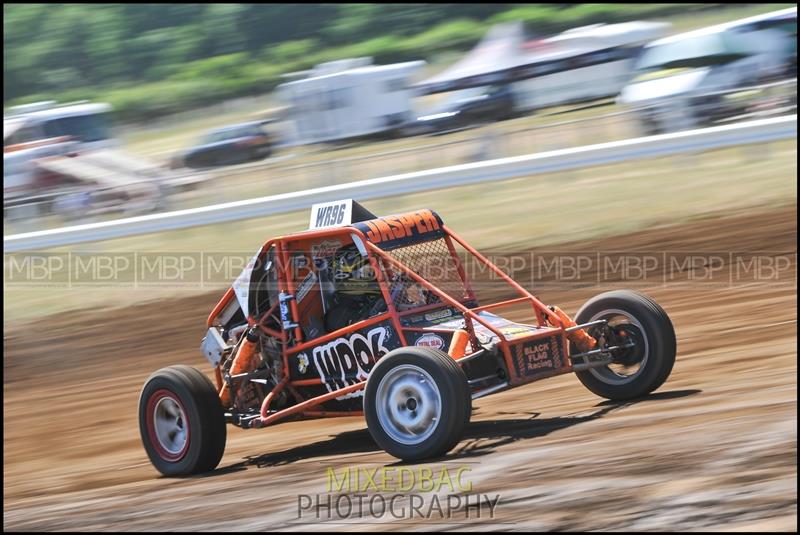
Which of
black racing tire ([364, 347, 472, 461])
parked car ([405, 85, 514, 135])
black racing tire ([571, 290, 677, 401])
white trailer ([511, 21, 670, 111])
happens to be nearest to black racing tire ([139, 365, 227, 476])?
black racing tire ([364, 347, 472, 461])

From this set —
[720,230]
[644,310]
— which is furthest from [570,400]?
[720,230]

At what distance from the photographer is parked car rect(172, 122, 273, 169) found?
16578mm

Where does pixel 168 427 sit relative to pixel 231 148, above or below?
below

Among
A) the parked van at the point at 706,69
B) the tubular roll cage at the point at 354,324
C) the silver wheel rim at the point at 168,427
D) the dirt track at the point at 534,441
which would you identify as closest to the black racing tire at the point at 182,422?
the silver wheel rim at the point at 168,427

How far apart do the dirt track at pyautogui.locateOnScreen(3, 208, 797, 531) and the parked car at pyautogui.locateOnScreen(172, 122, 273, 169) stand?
18.6 feet

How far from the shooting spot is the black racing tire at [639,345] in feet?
21.4

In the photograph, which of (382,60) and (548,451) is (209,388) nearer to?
(548,451)

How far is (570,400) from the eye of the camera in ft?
23.4

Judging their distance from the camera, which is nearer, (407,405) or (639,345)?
(407,405)

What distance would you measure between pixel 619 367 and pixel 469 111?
31.8 feet

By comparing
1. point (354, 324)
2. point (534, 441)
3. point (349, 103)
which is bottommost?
point (534, 441)

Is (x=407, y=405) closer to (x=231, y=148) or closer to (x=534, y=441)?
(x=534, y=441)

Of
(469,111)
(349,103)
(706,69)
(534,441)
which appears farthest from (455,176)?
(534,441)

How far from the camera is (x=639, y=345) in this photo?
21.7 feet
